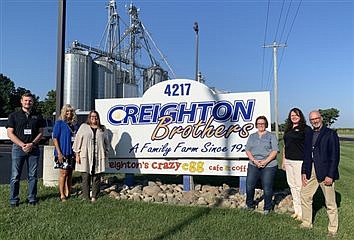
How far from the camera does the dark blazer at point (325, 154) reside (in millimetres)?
6020

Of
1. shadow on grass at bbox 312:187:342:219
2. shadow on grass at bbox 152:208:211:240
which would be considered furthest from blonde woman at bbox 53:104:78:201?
shadow on grass at bbox 312:187:342:219

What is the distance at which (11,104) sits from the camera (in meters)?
59.2

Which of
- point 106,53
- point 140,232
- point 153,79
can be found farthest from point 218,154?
point 153,79

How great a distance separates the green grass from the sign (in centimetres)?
168

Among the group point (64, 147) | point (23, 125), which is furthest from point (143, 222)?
point (23, 125)

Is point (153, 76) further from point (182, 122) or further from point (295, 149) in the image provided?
point (295, 149)

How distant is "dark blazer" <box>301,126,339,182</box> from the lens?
237 inches

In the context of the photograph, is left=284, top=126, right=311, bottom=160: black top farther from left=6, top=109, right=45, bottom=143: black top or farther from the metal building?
the metal building

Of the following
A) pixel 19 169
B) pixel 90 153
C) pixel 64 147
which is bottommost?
pixel 19 169

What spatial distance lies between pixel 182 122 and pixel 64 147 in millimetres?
2606

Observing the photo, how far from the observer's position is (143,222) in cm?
637

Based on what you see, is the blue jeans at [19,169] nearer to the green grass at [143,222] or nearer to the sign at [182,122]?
the green grass at [143,222]

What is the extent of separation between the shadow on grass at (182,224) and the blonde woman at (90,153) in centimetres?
200

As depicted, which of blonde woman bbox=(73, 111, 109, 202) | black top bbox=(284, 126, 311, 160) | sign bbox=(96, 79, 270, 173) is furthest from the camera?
sign bbox=(96, 79, 270, 173)
